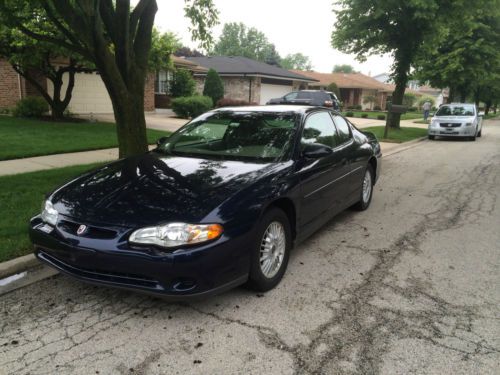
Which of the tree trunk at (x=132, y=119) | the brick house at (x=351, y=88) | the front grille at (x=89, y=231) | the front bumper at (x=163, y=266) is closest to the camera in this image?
the front bumper at (x=163, y=266)

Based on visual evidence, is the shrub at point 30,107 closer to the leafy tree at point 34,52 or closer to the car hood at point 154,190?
the leafy tree at point 34,52

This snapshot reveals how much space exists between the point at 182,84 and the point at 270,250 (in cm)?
2193

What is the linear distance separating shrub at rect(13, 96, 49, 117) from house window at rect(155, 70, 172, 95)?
9.60m

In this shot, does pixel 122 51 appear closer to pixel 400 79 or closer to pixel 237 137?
pixel 237 137

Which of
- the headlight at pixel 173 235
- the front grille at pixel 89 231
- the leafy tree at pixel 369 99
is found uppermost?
the leafy tree at pixel 369 99

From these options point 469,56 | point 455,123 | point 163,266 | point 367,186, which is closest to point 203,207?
point 163,266

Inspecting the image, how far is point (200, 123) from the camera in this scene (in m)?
5.16

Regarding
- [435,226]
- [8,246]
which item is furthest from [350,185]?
[8,246]

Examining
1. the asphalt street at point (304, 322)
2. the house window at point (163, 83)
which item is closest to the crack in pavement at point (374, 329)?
the asphalt street at point (304, 322)

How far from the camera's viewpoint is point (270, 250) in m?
3.76

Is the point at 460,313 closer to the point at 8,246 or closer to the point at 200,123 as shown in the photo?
the point at 200,123

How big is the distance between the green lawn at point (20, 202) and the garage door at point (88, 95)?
1375 centimetres

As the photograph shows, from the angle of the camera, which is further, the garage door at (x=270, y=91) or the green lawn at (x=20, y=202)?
the garage door at (x=270, y=91)

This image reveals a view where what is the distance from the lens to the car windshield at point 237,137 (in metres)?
4.35
